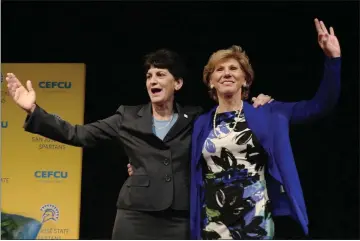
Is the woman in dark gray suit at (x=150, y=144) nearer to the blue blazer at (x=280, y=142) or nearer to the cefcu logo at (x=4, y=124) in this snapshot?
the blue blazer at (x=280, y=142)

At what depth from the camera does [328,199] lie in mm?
4012

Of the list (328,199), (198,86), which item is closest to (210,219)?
(198,86)

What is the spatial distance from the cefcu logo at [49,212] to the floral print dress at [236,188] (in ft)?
5.39

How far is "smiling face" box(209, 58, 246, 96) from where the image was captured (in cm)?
247

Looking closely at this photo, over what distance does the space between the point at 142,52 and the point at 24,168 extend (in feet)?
3.88

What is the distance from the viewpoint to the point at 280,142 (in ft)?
7.76

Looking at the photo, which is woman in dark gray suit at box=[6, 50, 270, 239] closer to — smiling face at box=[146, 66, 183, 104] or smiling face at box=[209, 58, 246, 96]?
smiling face at box=[146, 66, 183, 104]

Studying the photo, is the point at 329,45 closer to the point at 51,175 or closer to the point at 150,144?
the point at 150,144

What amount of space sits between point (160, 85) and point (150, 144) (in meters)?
0.30

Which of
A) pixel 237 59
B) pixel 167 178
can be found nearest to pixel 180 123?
pixel 167 178

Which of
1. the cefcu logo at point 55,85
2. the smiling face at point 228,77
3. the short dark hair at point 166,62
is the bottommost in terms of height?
the smiling face at point 228,77

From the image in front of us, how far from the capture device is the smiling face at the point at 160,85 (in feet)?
8.59

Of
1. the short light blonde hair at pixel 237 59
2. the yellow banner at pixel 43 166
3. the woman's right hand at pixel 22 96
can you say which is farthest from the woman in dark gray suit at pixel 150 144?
the yellow banner at pixel 43 166

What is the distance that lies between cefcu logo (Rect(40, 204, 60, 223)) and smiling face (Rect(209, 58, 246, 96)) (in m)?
1.77
